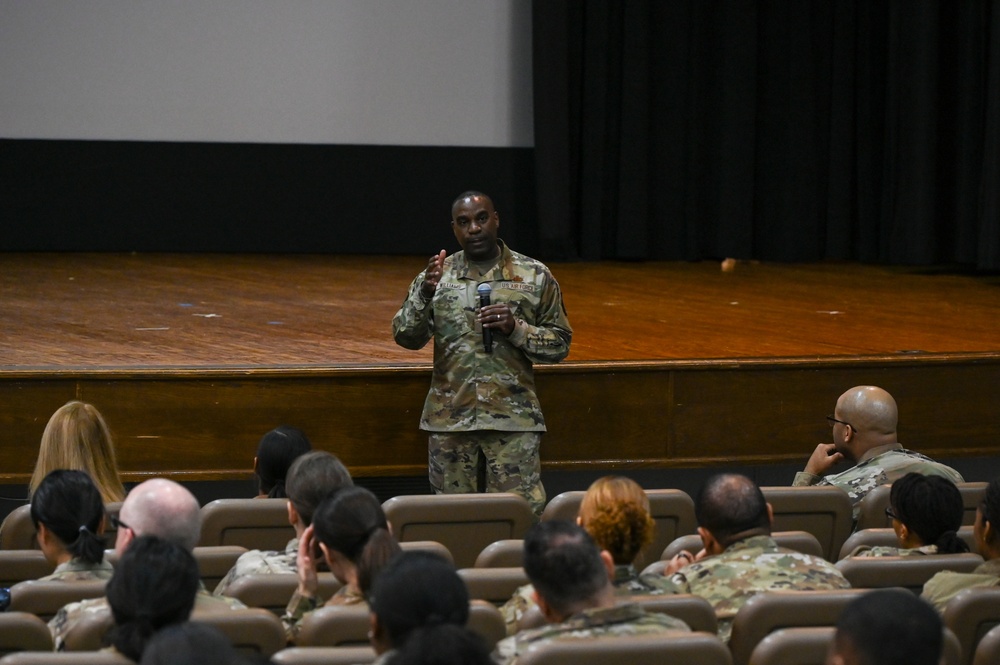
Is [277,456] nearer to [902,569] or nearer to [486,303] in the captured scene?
[486,303]

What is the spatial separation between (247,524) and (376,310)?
351 cm

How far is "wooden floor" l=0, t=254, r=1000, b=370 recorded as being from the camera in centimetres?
538

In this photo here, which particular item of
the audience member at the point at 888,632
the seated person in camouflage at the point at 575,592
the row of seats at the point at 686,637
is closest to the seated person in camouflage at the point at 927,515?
the row of seats at the point at 686,637

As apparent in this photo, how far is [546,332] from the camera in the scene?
165 inches

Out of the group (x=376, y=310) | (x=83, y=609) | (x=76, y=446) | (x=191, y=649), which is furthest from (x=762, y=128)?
(x=191, y=649)

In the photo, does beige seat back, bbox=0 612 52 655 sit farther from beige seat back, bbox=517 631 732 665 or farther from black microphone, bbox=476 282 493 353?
black microphone, bbox=476 282 493 353

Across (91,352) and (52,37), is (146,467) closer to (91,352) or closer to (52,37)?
(91,352)

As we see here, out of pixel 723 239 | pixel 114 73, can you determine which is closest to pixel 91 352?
pixel 114 73

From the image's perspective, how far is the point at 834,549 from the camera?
357cm

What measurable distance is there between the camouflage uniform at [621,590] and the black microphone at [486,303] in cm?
148

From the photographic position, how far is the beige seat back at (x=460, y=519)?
330 centimetres

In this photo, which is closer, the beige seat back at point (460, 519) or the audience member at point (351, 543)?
the audience member at point (351, 543)

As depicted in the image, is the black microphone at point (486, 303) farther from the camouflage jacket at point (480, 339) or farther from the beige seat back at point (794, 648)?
the beige seat back at point (794, 648)

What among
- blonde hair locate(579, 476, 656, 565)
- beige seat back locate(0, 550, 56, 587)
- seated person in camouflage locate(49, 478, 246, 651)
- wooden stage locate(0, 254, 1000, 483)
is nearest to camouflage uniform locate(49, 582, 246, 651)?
seated person in camouflage locate(49, 478, 246, 651)
